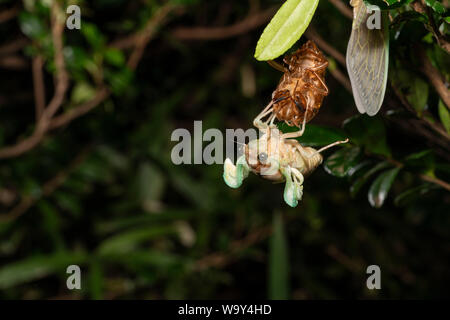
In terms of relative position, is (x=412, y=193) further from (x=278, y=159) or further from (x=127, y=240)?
(x=127, y=240)

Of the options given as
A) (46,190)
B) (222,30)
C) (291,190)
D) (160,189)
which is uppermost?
(222,30)

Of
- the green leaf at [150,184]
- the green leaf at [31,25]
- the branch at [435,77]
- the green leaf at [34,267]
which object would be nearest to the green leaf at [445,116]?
the branch at [435,77]

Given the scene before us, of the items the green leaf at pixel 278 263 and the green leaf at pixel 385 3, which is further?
the green leaf at pixel 278 263

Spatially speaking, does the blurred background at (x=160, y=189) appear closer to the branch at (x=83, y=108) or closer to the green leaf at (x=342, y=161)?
the branch at (x=83, y=108)

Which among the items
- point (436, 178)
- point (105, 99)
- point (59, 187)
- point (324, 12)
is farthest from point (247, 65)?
point (436, 178)

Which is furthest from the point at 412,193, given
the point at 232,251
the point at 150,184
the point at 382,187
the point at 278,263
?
the point at 150,184

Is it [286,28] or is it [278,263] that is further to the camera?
[278,263]
